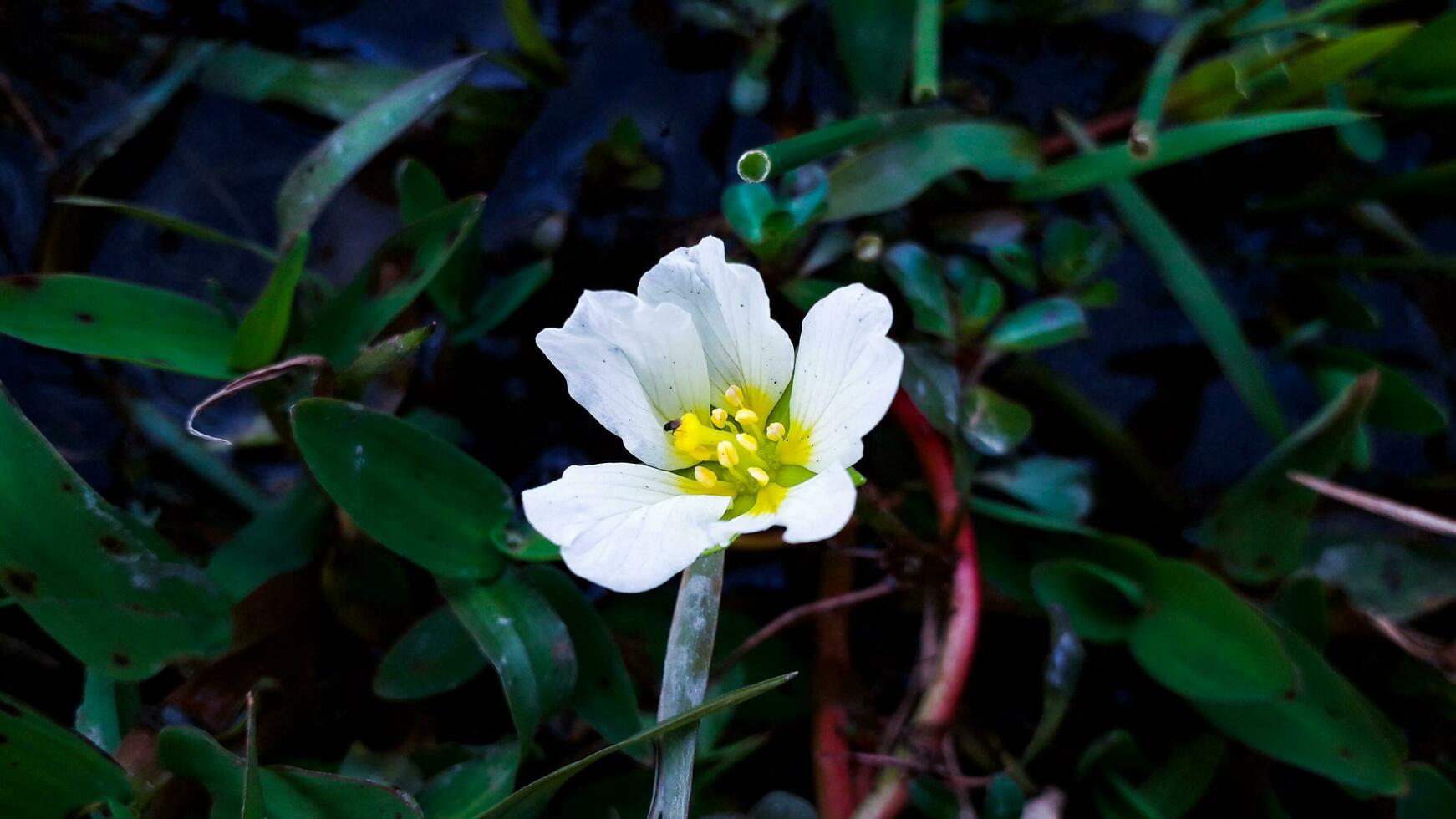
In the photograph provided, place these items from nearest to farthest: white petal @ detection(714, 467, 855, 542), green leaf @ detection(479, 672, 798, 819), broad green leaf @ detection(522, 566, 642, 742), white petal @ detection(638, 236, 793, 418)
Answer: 1. white petal @ detection(714, 467, 855, 542)
2. green leaf @ detection(479, 672, 798, 819)
3. white petal @ detection(638, 236, 793, 418)
4. broad green leaf @ detection(522, 566, 642, 742)

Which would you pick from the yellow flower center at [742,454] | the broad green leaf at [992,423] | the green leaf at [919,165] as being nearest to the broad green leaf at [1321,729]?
the broad green leaf at [992,423]

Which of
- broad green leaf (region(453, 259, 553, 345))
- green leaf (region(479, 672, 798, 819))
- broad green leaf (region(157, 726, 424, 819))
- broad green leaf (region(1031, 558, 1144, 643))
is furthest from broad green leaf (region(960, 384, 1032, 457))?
broad green leaf (region(157, 726, 424, 819))

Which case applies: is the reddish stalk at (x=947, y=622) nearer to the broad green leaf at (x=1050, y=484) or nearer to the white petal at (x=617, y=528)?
the broad green leaf at (x=1050, y=484)

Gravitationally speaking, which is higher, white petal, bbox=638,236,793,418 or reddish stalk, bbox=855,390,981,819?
white petal, bbox=638,236,793,418

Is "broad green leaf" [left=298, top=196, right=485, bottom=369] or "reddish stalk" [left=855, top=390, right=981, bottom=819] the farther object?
"broad green leaf" [left=298, top=196, right=485, bottom=369]

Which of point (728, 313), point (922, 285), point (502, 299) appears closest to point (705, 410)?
point (728, 313)

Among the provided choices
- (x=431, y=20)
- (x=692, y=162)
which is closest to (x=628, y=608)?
(x=692, y=162)

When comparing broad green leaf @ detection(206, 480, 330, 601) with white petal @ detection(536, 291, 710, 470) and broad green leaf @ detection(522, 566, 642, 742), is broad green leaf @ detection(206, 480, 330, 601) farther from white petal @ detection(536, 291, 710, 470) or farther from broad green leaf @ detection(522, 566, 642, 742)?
white petal @ detection(536, 291, 710, 470)
